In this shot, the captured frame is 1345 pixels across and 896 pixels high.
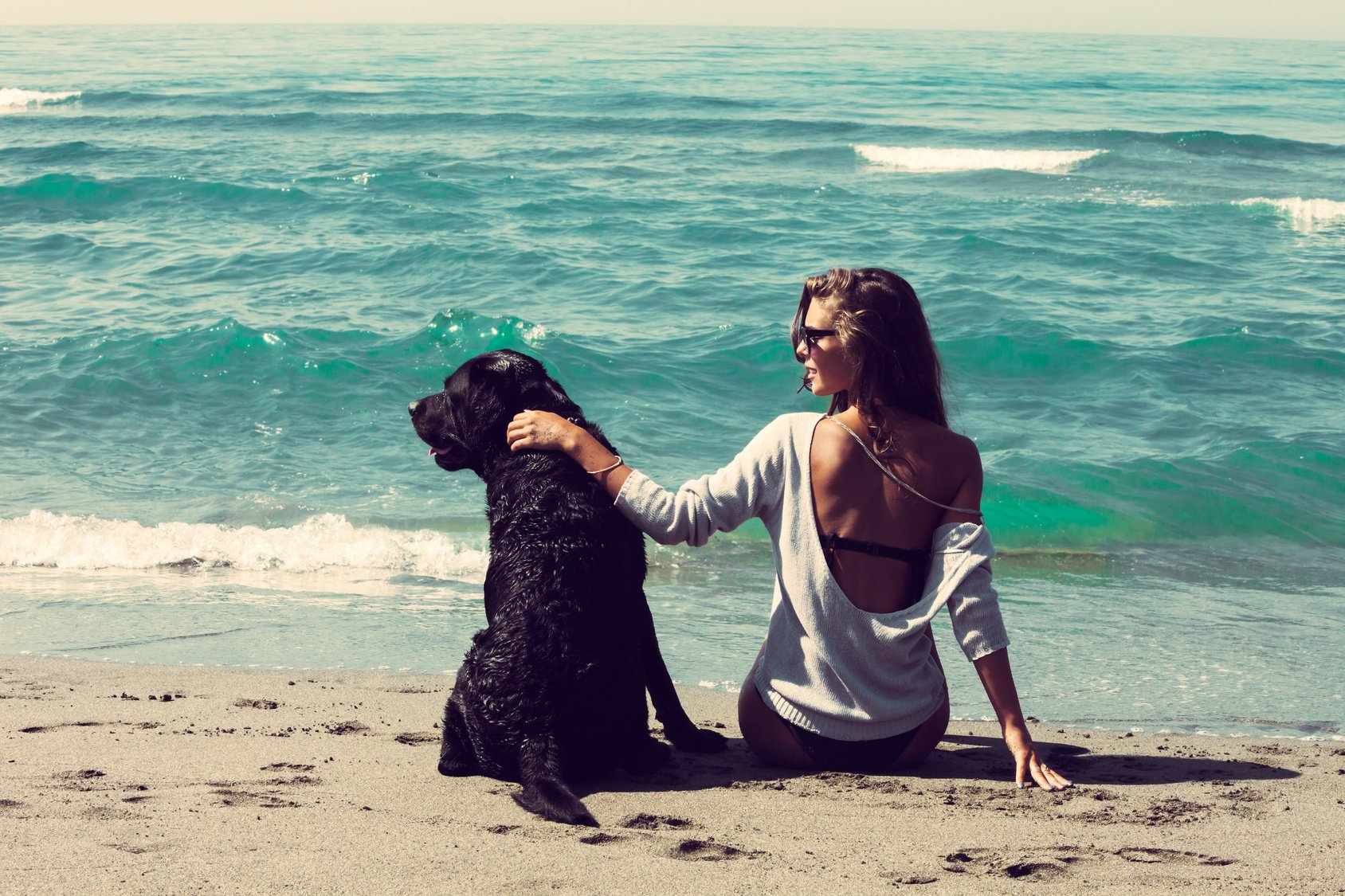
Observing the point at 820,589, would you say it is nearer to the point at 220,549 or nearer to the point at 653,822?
the point at 653,822

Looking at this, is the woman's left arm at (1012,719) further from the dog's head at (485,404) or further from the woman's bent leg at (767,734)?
the dog's head at (485,404)

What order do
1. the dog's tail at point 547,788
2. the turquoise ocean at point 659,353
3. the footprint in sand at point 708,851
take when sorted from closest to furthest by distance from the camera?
the footprint in sand at point 708,851 < the dog's tail at point 547,788 < the turquoise ocean at point 659,353

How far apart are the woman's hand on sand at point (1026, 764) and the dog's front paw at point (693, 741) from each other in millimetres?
951

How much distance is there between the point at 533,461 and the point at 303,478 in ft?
16.6

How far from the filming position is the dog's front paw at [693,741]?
3.70m

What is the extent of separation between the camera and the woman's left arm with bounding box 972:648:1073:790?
3.15 m

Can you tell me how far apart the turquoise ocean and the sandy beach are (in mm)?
870

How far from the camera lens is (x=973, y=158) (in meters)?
21.7

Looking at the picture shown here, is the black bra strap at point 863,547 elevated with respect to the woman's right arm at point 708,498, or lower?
lower

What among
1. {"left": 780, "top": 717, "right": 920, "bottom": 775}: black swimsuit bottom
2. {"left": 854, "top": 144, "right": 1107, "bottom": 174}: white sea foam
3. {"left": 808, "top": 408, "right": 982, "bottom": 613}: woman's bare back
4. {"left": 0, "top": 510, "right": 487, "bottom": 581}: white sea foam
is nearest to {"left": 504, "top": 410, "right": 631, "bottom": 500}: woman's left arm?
{"left": 808, "top": 408, "right": 982, "bottom": 613}: woman's bare back

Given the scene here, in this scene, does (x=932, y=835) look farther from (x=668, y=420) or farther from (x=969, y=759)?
(x=668, y=420)

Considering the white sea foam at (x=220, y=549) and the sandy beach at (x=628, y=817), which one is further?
the white sea foam at (x=220, y=549)

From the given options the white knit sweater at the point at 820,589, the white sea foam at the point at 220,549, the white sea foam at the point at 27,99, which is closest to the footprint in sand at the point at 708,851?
the white knit sweater at the point at 820,589

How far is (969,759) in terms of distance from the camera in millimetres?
3648
